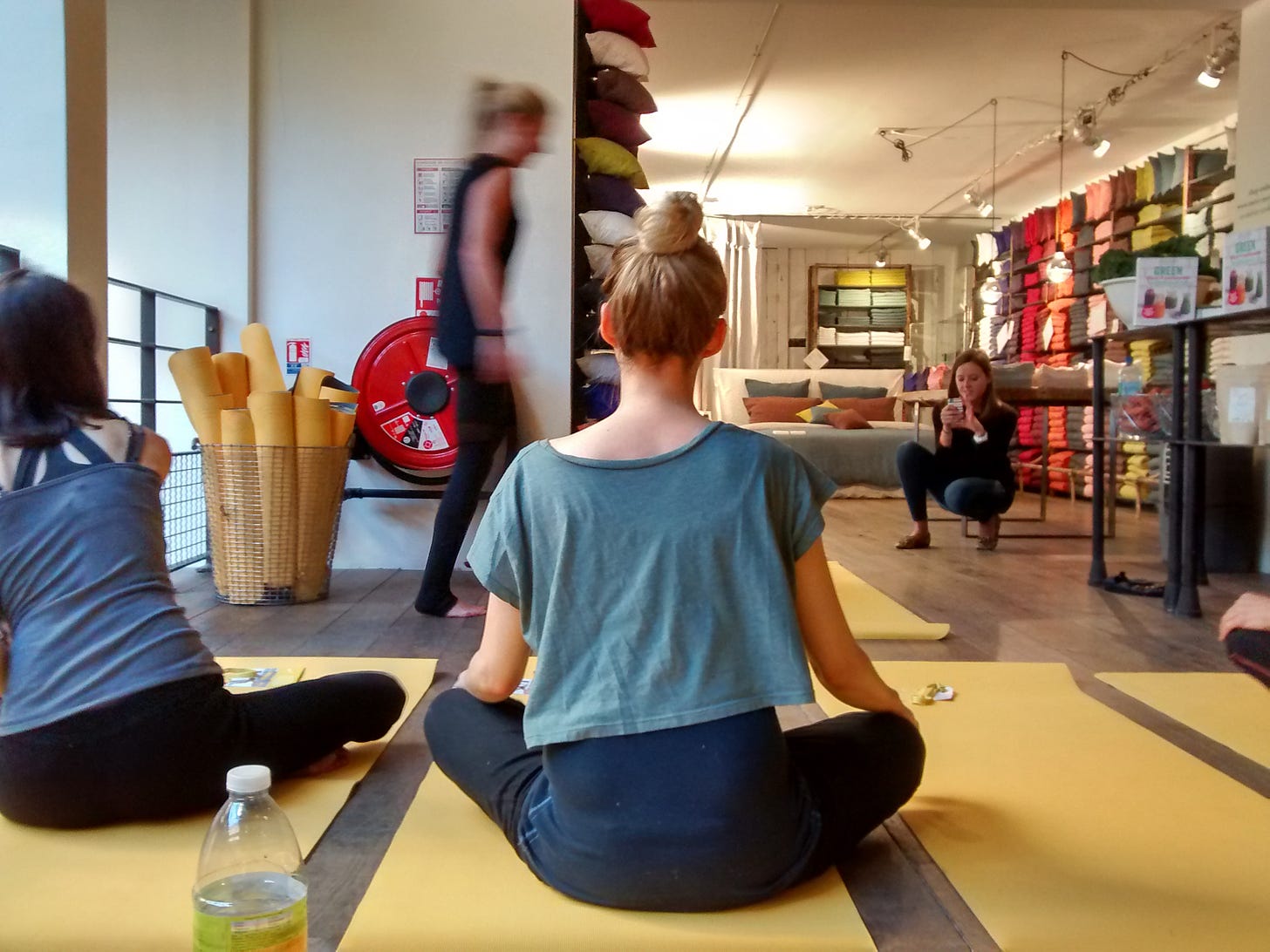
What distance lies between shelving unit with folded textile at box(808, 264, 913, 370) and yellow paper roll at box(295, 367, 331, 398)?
8.88 m

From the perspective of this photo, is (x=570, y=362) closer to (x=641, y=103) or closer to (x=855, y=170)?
(x=641, y=103)

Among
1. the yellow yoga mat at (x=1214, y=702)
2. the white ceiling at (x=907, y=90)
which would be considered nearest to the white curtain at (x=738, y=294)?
the white ceiling at (x=907, y=90)

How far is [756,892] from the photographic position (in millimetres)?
1197

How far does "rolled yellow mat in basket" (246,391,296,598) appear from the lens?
314cm

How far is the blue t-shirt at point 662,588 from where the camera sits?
3.58 feet

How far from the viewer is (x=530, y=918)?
3.90 feet

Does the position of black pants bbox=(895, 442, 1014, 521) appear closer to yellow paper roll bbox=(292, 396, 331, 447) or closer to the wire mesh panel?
yellow paper roll bbox=(292, 396, 331, 447)

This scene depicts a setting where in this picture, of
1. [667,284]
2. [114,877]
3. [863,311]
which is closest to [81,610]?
[114,877]

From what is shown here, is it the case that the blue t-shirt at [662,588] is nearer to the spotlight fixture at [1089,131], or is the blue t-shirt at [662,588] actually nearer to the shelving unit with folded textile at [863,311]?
the spotlight fixture at [1089,131]

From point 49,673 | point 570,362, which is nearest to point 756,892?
point 49,673

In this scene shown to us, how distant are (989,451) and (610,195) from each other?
211cm

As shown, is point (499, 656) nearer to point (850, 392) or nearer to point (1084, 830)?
point (1084, 830)

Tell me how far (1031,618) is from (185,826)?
237cm

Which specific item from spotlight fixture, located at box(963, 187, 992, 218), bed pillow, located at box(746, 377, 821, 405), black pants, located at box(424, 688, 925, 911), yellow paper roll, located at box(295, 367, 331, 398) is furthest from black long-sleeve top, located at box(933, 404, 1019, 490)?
bed pillow, located at box(746, 377, 821, 405)
